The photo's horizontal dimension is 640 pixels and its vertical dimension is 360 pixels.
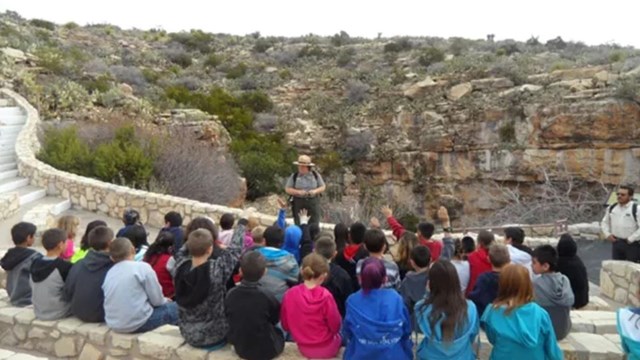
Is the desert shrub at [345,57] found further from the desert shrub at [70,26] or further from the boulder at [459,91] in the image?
the desert shrub at [70,26]

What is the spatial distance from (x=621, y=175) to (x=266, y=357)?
1770cm

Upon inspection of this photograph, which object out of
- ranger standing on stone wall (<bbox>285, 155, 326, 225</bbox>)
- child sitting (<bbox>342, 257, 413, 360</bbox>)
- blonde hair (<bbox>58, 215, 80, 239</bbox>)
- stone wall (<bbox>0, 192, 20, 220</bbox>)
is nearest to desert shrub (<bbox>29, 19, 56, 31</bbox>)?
stone wall (<bbox>0, 192, 20, 220</bbox>)

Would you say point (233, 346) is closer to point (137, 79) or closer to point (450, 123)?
point (450, 123)

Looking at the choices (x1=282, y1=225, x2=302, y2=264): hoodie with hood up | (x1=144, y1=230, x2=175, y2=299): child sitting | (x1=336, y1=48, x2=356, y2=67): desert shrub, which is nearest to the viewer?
(x1=144, y1=230, x2=175, y2=299): child sitting

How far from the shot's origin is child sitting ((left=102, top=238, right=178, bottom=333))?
164 inches

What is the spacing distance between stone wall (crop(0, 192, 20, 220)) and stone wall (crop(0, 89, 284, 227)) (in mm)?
1106

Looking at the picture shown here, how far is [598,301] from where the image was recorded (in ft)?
20.7

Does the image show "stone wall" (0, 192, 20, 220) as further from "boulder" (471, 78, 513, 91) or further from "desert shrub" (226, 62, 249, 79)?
"desert shrub" (226, 62, 249, 79)

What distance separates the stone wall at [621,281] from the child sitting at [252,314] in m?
4.92

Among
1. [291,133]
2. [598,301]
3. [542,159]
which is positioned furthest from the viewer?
[291,133]

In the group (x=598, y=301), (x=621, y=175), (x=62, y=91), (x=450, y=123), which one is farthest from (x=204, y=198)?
(x=621, y=175)

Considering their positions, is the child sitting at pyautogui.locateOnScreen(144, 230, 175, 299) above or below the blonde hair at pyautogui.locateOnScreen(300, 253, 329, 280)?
below

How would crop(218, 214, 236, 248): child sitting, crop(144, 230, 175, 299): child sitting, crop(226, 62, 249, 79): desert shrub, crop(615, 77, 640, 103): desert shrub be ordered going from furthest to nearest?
crop(226, 62, 249, 79): desert shrub < crop(615, 77, 640, 103): desert shrub < crop(218, 214, 236, 248): child sitting < crop(144, 230, 175, 299): child sitting

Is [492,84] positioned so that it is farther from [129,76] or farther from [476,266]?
[476,266]
